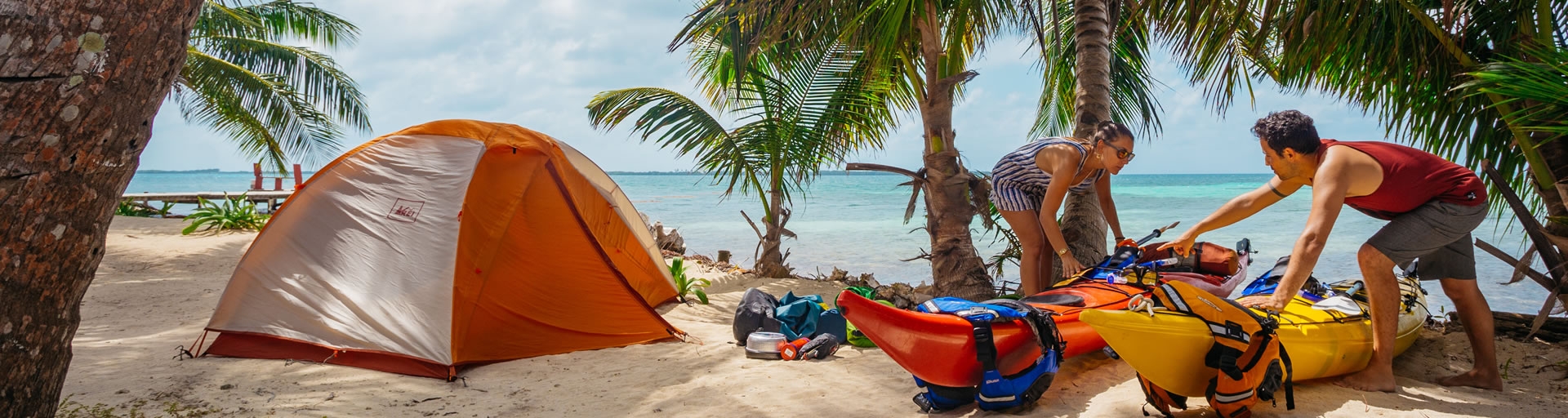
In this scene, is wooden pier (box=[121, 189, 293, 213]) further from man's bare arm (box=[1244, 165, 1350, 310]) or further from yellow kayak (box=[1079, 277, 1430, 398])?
man's bare arm (box=[1244, 165, 1350, 310])

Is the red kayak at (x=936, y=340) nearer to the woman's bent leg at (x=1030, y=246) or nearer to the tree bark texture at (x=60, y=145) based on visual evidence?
the woman's bent leg at (x=1030, y=246)

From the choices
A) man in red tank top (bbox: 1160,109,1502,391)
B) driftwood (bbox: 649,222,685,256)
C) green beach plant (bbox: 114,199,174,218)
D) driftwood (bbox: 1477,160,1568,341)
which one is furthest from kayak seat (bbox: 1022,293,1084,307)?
green beach plant (bbox: 114,199,174,218)

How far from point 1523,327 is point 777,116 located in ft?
16.2

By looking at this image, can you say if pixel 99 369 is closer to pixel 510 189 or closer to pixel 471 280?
pixel 471 280

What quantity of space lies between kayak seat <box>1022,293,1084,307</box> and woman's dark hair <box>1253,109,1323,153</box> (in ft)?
3.16

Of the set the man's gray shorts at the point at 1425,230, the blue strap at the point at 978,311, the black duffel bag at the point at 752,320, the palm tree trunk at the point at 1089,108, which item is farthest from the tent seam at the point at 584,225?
the man's gray shorts at the point at 1425,230

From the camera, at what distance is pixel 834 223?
20578 mm

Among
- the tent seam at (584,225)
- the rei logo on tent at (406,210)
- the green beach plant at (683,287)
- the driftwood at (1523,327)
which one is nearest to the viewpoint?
the driftwood at (1523,327)

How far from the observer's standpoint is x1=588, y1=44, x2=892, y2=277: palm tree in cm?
657

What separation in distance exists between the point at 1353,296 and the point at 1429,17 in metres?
1.37

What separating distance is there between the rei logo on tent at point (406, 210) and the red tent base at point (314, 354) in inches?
31.4

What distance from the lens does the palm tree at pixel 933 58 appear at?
4984 mm

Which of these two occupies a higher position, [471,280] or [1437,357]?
[471,280]

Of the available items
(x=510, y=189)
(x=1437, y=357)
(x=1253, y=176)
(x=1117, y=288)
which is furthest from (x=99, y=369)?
(x=1253, y=176)
